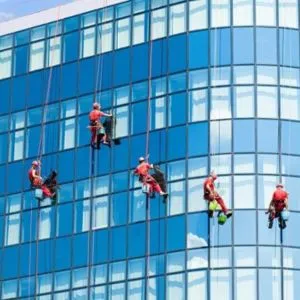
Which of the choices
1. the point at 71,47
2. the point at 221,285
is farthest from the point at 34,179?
the point at 221,285

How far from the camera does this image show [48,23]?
260 ft

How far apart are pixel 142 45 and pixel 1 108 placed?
8618 mm

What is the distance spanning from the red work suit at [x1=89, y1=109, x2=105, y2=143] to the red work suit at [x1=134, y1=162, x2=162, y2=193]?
2.80 metres

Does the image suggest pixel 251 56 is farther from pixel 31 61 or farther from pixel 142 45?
pixel 31 61

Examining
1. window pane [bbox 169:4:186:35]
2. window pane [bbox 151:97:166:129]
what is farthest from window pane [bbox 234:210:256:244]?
window pane [bbox 169:4:186:35]

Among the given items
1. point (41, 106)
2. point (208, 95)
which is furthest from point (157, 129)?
point (41, 106)

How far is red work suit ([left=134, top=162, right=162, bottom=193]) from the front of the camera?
6944cm

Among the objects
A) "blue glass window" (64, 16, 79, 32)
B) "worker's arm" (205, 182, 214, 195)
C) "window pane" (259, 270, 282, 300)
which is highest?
"blue glass window" (64, 16, 79, 32)

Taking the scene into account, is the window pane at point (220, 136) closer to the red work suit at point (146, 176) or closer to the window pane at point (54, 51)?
the red work suit at point (146, 176)

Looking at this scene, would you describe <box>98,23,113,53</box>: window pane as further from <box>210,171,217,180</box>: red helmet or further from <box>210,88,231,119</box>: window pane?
<box>210,171,217,180</box>: red helmet

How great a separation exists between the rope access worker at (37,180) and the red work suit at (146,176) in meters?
5.05

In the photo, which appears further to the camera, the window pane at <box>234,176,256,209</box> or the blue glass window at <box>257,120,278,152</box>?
the blue glass window at <box>257,120,278,152</box>

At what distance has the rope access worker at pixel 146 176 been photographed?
69438 millimetres

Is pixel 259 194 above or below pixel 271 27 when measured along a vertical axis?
below
